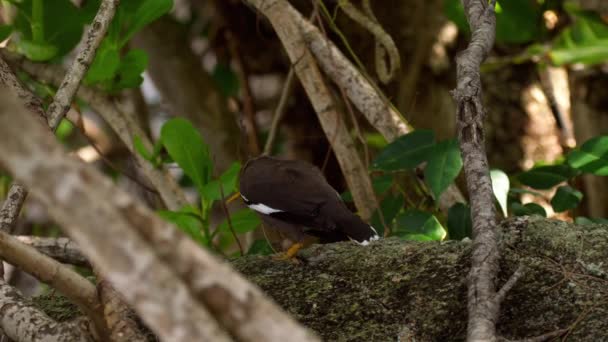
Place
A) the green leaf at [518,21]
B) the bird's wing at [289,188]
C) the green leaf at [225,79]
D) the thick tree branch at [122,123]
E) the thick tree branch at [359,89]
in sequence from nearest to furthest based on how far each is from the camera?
1. the bird's wing at [289,188]
2. the thick tree branch at [359,89]
3. the green leaf at [518,21]
4. the thick tree branch at [122,123]
5. the green leaf at [225,79]

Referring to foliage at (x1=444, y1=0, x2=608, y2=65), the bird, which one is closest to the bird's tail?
the bird

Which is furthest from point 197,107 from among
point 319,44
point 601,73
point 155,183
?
point 601,73

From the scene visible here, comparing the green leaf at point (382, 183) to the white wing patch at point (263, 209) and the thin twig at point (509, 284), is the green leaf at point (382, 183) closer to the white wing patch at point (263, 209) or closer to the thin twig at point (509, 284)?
the white wing patch at point (263, 209)

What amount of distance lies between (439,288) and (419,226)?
2.43 feet

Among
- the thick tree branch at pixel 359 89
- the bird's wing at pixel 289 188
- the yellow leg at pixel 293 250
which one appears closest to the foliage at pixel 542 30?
the thick tree branch at pixel 359 89

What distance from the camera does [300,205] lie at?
95.6 inches

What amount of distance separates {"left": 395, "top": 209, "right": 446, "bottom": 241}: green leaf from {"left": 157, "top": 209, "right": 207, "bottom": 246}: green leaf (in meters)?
0.61

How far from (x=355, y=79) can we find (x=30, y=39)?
44.0 inches

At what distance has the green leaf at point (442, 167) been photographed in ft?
8.02

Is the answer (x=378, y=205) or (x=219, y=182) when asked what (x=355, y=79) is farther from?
(x=219, y=182)

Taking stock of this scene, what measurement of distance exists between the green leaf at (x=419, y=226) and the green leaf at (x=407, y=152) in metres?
0.16

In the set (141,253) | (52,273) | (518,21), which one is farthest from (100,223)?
(518,21)

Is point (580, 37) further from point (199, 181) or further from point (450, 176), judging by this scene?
point (199, 181)

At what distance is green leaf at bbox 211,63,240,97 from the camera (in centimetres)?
462
